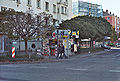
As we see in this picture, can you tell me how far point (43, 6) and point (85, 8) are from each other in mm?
72752

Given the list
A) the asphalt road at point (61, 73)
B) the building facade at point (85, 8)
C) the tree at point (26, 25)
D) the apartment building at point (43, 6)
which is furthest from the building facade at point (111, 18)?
the asphalt road at point (61, 73)

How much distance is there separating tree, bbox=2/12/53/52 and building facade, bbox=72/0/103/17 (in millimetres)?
88729

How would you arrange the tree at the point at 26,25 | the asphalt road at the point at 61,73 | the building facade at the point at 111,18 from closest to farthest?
the asphalt road at the point at 61,73 → the tree at the point at 26,25 → the building facade at the point at 111,18

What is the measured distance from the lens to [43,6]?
1788 inches

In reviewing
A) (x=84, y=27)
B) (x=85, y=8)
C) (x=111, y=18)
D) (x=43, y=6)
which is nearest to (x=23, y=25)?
(x=84, y=27)

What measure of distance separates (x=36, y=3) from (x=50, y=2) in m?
5.50

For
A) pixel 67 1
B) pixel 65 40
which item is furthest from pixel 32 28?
pixel 67 1

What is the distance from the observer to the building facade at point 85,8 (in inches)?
4419

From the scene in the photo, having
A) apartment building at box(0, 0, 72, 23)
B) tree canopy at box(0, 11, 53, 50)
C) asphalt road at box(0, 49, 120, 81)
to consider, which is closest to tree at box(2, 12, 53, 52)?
tree canopy at box(0, 11, 53, 50)

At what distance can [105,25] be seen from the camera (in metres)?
55.2

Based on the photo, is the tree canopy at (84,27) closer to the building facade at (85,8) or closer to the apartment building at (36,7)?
the apartment building at (36,7)

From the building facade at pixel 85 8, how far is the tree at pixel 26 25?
88.7 meters

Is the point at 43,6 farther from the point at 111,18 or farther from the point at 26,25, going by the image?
the point at 111,18

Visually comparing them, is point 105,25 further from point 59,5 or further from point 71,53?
point 71,53
